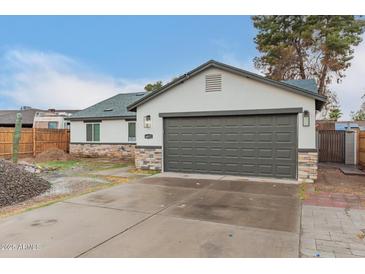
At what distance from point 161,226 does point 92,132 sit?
15.1m

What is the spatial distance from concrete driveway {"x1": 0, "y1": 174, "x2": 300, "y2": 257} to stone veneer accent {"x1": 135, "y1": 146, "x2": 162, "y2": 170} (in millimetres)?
3915

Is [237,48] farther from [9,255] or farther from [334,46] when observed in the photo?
[9,255]

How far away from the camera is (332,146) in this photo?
48.9 ft

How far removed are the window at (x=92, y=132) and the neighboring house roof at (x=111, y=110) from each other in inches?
25.0

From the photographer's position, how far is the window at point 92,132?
18127 millimetres

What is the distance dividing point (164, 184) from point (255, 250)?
5023 mm

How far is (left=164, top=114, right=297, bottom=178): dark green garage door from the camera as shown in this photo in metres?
9.26

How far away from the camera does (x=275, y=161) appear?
30.7 ft

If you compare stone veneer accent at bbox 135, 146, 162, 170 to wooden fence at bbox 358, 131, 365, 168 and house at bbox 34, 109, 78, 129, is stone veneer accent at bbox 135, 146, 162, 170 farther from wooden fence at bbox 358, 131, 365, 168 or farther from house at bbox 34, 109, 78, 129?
house at bbox 34, 109, 78, 129

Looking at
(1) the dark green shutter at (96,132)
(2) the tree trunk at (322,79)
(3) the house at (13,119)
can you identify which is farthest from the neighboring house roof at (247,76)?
(3) the house at (13,119)

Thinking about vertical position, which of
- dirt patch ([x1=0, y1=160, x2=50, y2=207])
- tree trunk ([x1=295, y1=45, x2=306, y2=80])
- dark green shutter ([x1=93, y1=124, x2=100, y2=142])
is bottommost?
dirt patch ([x1=0, y1=160, x2=50, y2=207])

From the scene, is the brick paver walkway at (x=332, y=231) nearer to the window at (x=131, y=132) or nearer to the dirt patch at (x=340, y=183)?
the dirt patch at (x=340, y=183)

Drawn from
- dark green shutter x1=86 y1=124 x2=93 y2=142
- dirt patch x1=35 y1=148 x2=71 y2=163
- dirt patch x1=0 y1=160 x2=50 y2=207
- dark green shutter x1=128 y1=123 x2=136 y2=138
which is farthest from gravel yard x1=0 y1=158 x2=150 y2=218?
dark green shutter x1=86 y1=124 x2=93 y2=142

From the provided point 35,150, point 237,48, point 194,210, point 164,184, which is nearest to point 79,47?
point 35,150
